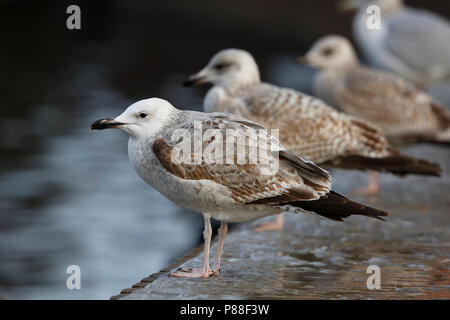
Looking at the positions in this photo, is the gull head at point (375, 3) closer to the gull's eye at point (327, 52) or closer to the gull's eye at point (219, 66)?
the gull's eye at point (327, 52)

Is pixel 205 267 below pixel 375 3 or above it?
below

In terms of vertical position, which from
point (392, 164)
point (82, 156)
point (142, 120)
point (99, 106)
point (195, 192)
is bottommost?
point (195, 192)

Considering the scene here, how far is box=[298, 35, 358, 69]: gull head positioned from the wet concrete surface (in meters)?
1.94

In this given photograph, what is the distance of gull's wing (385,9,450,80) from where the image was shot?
10.8 m

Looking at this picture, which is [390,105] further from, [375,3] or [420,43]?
[375,3]

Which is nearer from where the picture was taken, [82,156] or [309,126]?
[309,126]

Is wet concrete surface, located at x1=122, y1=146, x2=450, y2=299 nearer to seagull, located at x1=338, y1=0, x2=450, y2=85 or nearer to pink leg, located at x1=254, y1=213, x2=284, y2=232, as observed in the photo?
pink leg, located at x1=254, y1=213, x2=284, y2=232

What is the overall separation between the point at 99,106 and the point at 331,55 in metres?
5.91

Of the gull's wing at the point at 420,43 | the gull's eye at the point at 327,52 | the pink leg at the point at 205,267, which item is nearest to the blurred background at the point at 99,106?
the pink leg at the point at 205,267

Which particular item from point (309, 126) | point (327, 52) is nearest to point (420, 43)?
point (327, 52)

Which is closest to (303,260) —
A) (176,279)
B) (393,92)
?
(176,279)

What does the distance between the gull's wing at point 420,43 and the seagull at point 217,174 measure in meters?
6.33

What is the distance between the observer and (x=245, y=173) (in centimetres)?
462

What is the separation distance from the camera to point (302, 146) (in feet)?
20.6
